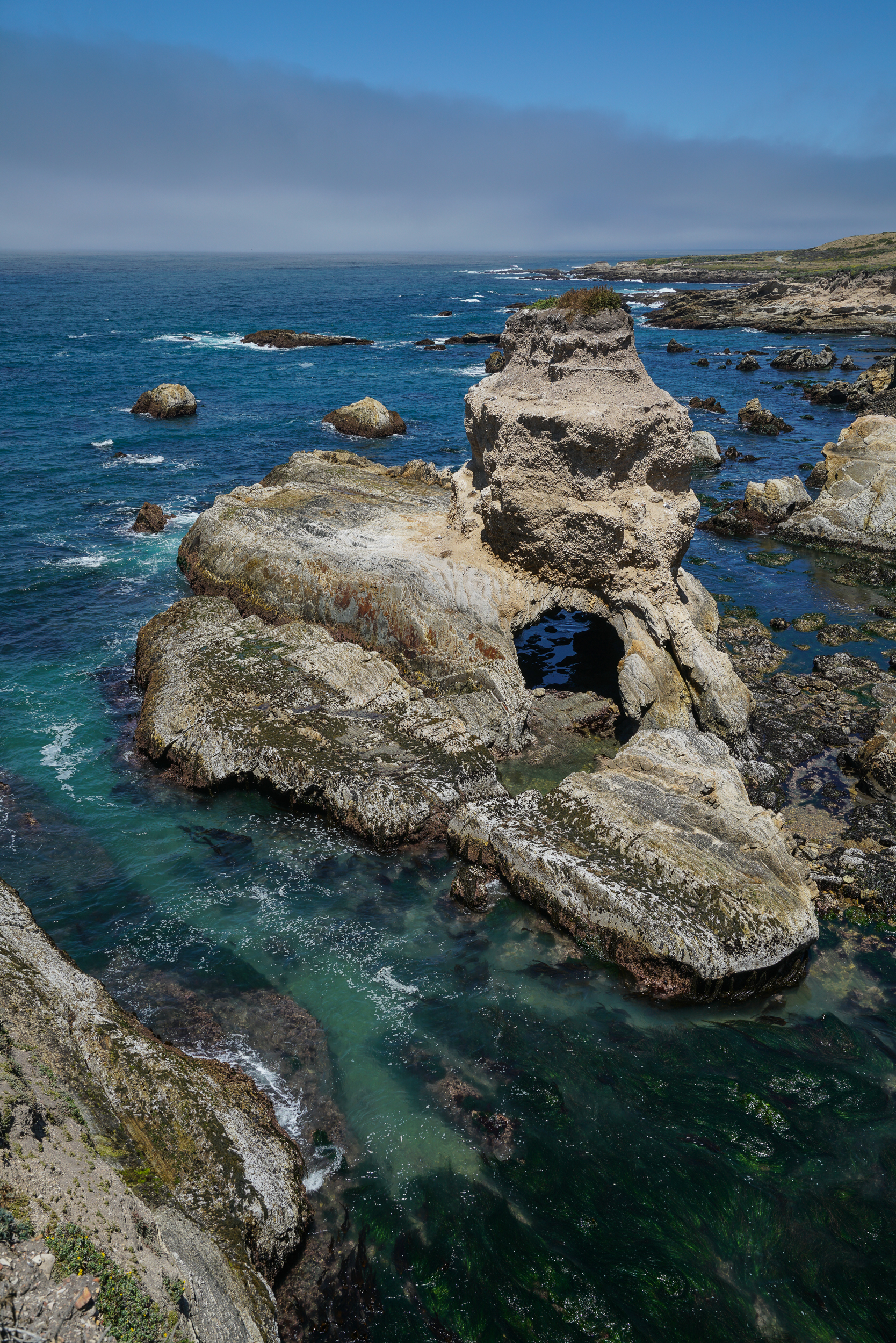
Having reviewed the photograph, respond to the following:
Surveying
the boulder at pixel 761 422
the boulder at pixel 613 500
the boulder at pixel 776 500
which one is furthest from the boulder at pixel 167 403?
the boulder at pixel 761 422

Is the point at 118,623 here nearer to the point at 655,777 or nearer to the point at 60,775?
the point at 60,775

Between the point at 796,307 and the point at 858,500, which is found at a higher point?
the point at 796,307

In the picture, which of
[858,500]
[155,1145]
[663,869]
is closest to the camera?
[155,1145]

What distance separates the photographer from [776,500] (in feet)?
138

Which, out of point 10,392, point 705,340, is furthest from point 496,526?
point 705,340

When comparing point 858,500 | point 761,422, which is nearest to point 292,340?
point 761,422

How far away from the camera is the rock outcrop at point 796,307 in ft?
397

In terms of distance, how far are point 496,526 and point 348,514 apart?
21.9 feet

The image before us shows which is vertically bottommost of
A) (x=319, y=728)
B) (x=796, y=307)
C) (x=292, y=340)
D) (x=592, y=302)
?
(x=319, y=728)

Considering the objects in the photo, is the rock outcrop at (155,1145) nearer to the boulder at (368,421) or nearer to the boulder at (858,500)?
the boulder at (858,500)

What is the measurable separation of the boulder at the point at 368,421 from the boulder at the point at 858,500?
29182 millimetres

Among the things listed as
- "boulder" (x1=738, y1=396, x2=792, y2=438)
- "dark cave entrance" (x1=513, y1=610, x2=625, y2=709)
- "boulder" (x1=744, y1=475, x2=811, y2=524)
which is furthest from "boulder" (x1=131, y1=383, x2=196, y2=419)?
"boulder" (x1=738, y1=396, x2=792, y2=438)

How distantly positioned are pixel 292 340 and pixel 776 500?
7544 cm

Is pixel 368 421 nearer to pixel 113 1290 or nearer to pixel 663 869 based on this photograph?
pixel 663 869
